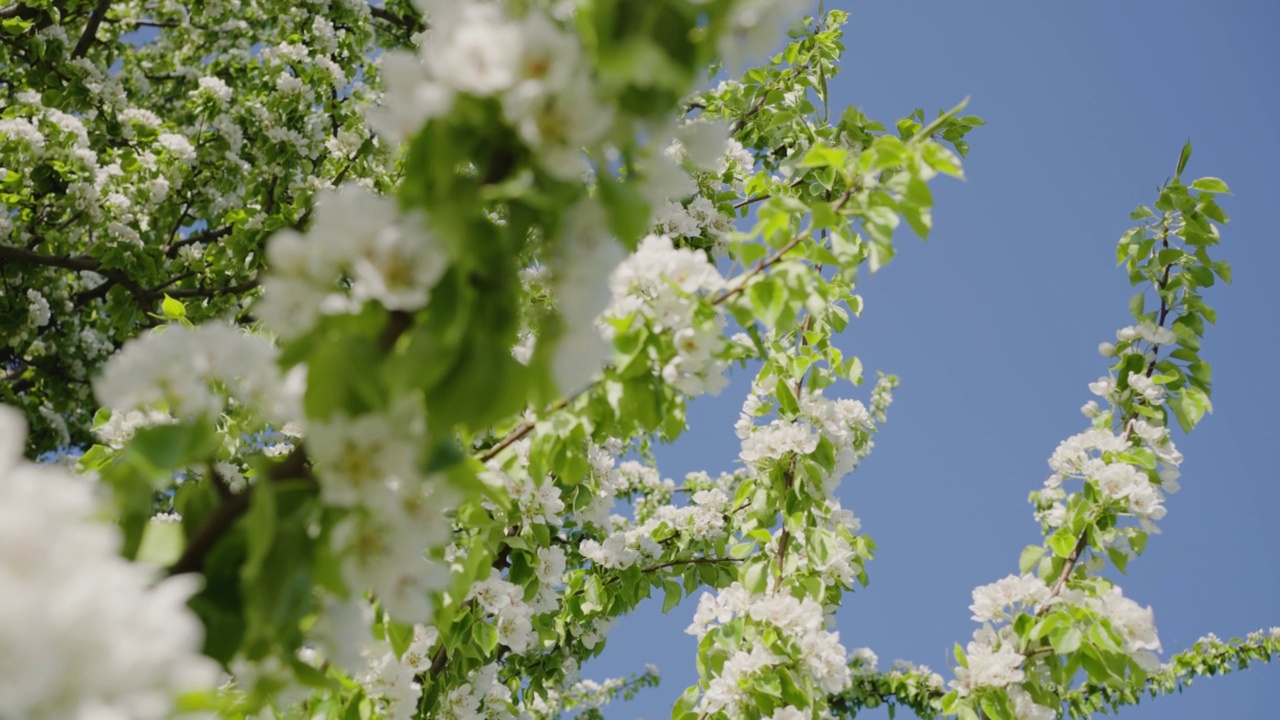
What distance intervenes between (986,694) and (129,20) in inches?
277

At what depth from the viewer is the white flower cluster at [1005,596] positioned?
2221mm

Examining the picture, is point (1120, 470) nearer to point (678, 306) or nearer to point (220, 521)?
point (678, 306)

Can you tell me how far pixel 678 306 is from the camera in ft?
4.44

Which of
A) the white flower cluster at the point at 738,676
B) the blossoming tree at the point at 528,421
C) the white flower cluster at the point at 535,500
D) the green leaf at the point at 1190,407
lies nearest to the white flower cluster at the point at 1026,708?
the blossoming tree at the point at 528,421

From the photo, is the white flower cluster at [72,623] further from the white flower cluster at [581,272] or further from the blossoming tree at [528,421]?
the white flower cluster at [581,272]

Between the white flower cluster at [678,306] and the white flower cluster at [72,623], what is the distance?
827 mm

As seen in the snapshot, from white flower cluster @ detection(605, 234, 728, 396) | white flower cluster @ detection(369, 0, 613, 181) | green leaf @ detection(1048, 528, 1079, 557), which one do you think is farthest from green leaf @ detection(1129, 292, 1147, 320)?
white flower cluster @ detection(369, 0, 613, 181)

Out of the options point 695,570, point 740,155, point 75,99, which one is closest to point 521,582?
point 695,570

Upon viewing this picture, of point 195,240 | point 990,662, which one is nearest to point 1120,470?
point 990,662

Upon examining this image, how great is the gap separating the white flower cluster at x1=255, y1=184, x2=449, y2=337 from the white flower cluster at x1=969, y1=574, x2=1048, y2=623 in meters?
2.00

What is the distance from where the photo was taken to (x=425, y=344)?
763 millimetres

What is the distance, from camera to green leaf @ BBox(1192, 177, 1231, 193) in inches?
100.0

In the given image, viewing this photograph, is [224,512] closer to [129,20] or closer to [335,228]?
[335,228]

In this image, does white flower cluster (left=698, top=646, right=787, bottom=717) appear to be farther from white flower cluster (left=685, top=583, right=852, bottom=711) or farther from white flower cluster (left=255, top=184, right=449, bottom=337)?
white flower cluster (left=255, top=184, right=449, bottom=337)
